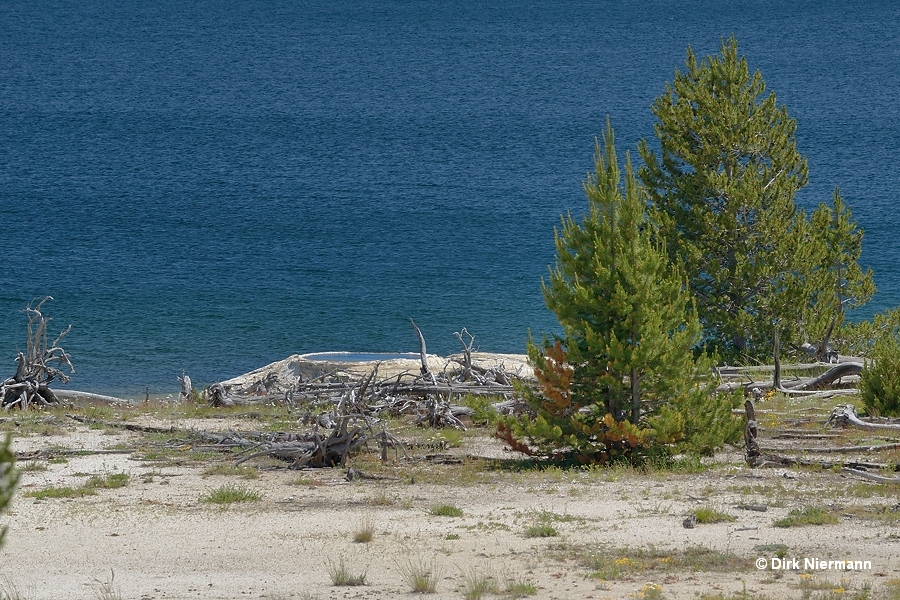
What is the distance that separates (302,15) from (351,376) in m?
148

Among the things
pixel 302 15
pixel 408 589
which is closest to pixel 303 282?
pixel 408 589

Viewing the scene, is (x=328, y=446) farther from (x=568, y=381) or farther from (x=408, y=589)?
(x=408, y=589)

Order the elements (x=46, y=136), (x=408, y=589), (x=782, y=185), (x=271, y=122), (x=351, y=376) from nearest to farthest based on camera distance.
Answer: (x=408, y=589)
(x=351, y=376)
(x=782, y=185)
(x=46, y=136)
(x=271, y=122)

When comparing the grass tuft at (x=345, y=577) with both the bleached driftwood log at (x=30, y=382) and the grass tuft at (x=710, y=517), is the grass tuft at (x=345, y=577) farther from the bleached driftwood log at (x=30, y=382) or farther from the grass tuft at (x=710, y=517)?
the bleached driftwood log at (x=30, y=382)

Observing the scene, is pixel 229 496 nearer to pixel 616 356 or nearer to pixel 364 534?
pixel 364 534

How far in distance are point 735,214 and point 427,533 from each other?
789 inches

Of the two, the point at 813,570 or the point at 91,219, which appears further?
the point at 91,219

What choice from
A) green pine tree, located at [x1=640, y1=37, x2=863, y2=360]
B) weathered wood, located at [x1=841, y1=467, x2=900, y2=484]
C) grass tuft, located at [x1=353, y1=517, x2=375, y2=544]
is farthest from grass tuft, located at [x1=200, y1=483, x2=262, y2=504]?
green pine tree, located at [x1=640, y1=37, x2=863, y2=360]

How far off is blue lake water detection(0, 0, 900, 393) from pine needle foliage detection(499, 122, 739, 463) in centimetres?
2263

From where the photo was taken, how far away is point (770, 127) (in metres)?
32.3

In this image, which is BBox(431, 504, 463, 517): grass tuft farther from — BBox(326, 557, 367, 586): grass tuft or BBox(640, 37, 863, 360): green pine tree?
BBox(640, 37, 863, 360): green pine tree

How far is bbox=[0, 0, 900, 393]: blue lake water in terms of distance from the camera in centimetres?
4822

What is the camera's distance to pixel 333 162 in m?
81.2

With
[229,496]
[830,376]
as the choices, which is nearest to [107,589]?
[229,496]
